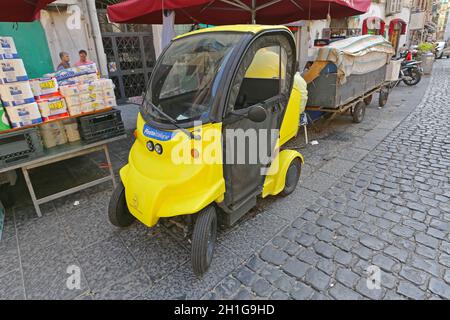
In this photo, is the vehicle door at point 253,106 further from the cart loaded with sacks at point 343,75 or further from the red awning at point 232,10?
the cart loaded with sacks at point 343,75

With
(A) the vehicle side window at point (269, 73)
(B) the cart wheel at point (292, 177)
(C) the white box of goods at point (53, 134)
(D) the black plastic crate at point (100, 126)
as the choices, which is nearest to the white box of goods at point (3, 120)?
(C) the white box of goods at point (53, 134)

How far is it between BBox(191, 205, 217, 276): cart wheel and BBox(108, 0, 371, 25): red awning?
3064 millimetres

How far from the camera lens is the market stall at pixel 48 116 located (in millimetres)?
2971

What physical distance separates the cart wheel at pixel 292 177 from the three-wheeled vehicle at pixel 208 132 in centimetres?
40

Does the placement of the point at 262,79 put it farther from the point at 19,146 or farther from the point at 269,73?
the point at 19,146

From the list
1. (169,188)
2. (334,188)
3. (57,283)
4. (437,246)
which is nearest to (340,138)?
(334,188)

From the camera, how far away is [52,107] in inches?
129

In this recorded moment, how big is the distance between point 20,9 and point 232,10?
4.21 metres

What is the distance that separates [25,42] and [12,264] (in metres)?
6.70

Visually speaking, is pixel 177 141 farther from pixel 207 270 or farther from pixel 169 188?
pixel 207 270

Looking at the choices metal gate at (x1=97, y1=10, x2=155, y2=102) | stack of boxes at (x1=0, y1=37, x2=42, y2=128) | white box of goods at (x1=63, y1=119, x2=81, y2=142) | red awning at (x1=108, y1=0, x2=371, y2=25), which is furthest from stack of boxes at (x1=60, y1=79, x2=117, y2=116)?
metal gate at (x1=97, y1=10, x2=155, y2=102)

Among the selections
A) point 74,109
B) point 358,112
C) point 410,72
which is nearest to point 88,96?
point 74,109
